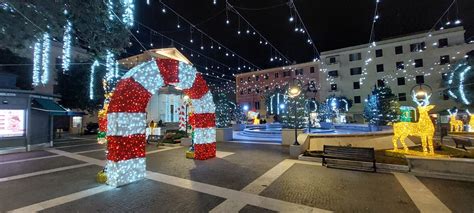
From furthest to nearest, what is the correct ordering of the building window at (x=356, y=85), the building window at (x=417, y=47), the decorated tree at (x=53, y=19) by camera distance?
the building window at (x=356, y=85), the building window at (x=417, y=47), the decorated tree at (x=53, y=19)

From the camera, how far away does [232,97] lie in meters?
54.2

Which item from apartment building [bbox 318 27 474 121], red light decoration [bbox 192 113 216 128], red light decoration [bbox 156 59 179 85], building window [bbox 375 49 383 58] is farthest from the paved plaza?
building window [bbox 375 49 383 58]

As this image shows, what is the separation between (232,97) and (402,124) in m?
45.6

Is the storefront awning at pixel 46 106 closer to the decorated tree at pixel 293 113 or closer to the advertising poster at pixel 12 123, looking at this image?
the advertising poster at pixel 12 123

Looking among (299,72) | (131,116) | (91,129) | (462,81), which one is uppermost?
(299,72)

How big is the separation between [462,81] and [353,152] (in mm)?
29063

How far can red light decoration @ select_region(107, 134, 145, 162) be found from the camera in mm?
6922

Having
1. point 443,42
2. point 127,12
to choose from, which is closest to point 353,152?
point 127,12

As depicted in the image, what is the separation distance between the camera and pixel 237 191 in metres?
6.09

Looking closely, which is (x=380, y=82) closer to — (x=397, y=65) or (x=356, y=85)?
(x=397, y=65)

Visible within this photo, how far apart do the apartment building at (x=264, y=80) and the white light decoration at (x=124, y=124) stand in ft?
118

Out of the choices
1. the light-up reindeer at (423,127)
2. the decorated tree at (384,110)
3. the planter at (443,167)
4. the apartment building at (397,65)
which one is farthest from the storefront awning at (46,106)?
the apartment building at (397,65)

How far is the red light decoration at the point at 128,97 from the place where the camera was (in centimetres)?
711

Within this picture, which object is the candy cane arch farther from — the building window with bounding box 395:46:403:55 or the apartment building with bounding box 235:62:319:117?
the building window with bounding box 395:46:403:55
